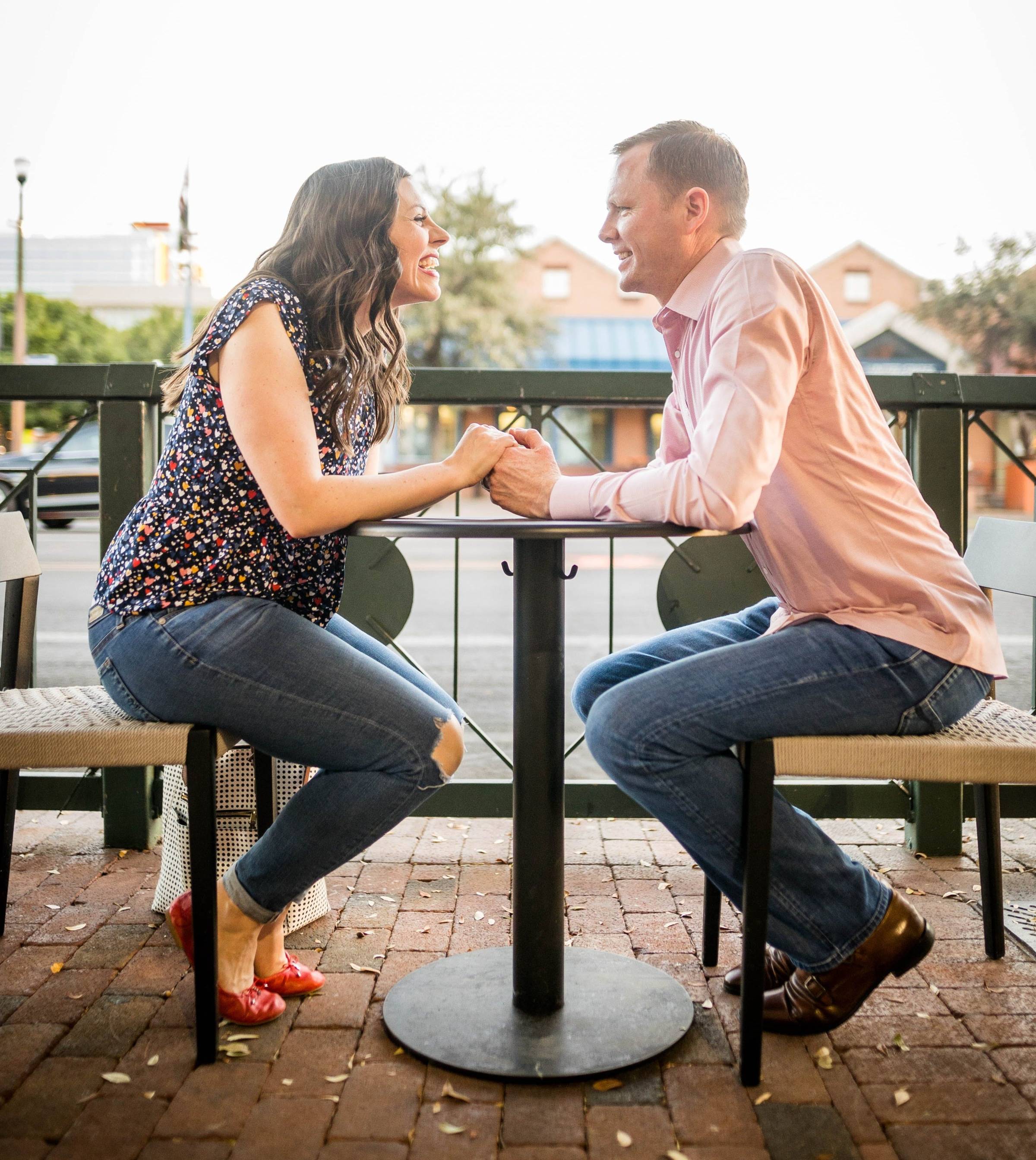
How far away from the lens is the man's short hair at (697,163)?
220cm

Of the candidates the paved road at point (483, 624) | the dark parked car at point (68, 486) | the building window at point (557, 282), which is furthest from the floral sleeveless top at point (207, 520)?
the building window at point (557, 282)

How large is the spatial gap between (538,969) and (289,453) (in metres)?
1.09

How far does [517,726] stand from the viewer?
210cm

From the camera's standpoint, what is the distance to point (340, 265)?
2.24 metres

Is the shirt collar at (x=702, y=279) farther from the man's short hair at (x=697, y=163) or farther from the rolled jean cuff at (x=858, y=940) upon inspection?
the rolled jean cuff at (x=858, y=940)

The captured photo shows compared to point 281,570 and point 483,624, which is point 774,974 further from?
point 483,624

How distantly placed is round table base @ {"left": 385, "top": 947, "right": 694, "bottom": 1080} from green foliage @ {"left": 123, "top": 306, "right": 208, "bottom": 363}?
43990 mm

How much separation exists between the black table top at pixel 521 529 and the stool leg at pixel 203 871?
1.66ft

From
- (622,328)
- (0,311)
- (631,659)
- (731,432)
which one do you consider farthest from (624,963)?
(0,311)

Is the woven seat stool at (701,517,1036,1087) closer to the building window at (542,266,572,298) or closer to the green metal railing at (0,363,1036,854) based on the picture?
the green metal railing at (0,363,1036,854)

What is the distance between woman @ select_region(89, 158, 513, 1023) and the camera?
2.00m

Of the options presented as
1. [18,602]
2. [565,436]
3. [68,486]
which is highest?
[68,486]

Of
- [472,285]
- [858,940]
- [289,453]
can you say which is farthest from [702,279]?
[472,285]

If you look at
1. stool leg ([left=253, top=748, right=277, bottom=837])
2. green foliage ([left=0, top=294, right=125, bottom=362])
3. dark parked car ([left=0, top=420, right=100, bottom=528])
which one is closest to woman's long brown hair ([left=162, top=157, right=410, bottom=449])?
stool leg ([left=253, top=748, right=277, bottom=837])
